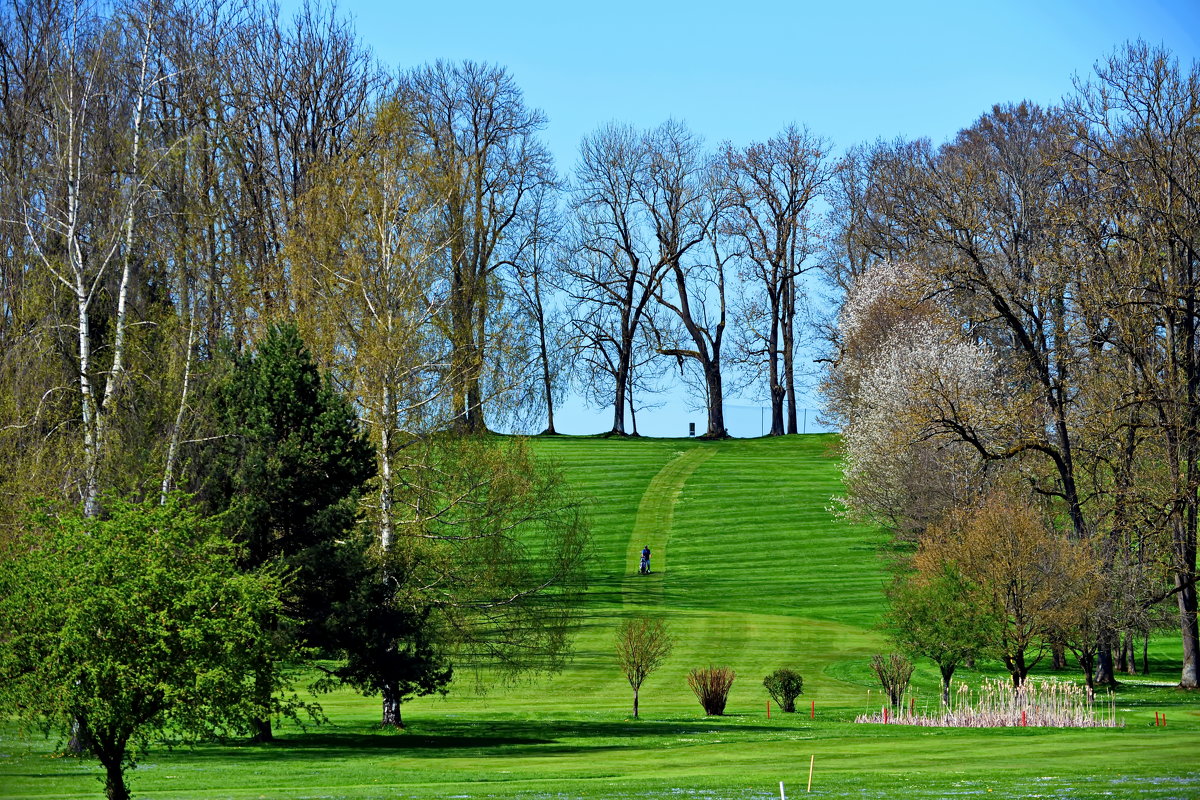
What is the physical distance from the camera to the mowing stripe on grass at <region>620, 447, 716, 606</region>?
165 ft

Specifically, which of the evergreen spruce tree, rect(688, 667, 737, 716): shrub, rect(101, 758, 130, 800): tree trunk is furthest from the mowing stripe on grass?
rect(101, 758, 130, 800): tree trunk

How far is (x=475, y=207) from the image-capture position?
34.6 metres

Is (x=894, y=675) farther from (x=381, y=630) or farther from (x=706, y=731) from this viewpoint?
(x=381, y=630)

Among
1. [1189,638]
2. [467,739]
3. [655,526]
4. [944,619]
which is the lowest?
[467,739]

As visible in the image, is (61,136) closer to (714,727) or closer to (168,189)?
(168,189)

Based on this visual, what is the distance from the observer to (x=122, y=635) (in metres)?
16.8

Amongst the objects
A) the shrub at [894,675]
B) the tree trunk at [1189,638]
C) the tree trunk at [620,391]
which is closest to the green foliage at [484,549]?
the shrub at [894,675]

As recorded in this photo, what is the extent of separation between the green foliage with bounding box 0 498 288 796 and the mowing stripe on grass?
1237 inches

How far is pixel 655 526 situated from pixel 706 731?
32662mm

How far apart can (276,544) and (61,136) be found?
1042cm

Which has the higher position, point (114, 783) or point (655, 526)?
point (655, 526)

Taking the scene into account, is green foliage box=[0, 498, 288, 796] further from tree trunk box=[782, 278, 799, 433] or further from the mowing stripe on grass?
tree trunk box=[782, 278, 799, 433]

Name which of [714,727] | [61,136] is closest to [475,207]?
[61,136]

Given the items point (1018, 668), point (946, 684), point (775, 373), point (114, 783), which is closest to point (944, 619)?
point (946, 684)
